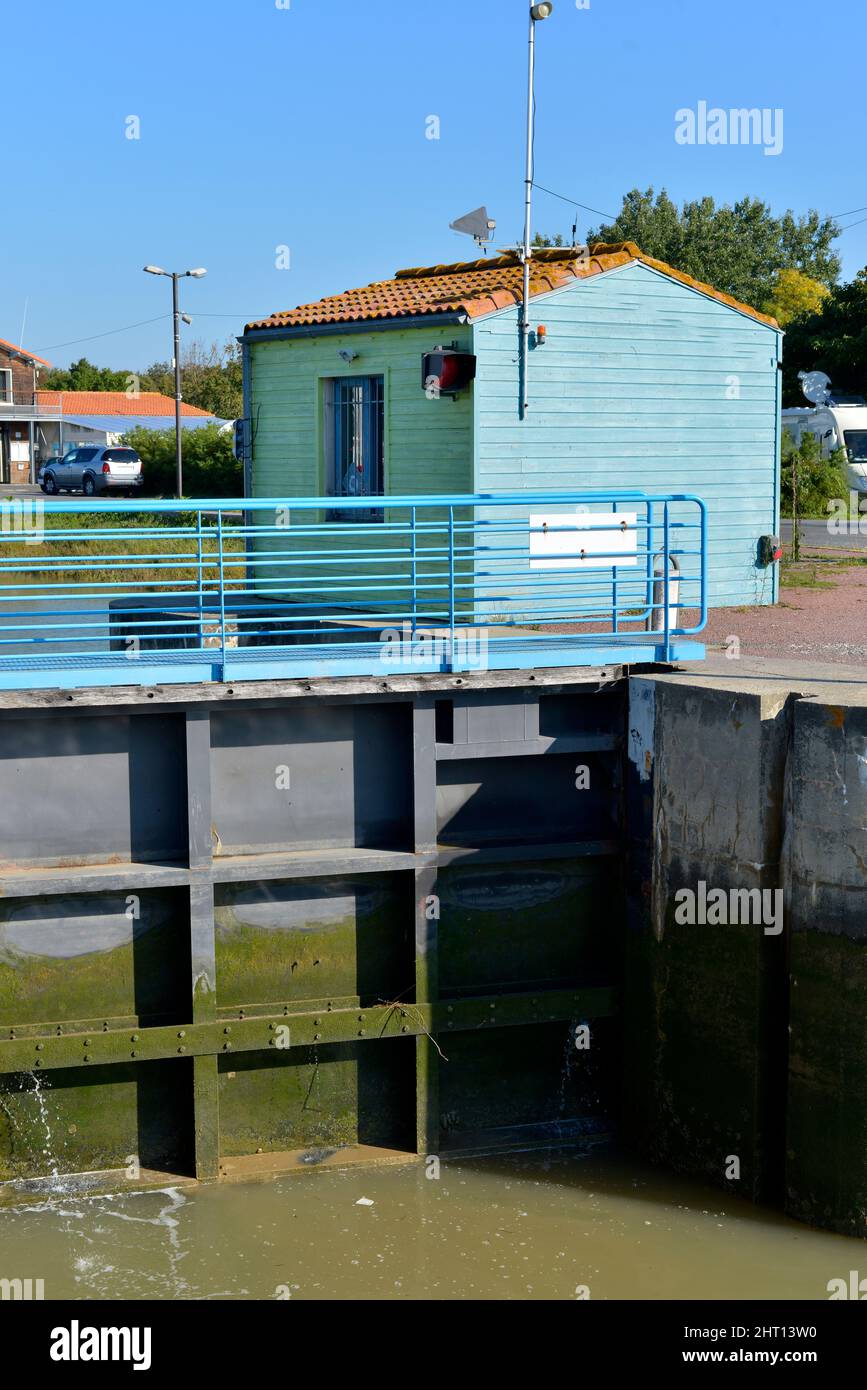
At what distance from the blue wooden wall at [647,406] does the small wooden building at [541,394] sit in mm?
17

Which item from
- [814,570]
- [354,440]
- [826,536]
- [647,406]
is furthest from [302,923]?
[826,536]

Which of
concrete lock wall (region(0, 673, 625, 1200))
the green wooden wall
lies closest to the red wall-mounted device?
the green wooden wall

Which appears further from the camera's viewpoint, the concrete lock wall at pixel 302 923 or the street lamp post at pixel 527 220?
the street lamp post at pixel 527 220

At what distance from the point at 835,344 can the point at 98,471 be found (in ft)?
80.3

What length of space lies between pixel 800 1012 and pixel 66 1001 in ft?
14.0

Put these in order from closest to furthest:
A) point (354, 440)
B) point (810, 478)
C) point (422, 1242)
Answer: point (422, 1242) < point (354, 440) < point (810, 478)

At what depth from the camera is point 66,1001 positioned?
9.20 m

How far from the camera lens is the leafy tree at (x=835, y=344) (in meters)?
42.8

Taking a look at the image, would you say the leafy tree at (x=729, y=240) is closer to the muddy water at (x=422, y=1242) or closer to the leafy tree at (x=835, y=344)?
the leafy tree at (x=835, y=344)

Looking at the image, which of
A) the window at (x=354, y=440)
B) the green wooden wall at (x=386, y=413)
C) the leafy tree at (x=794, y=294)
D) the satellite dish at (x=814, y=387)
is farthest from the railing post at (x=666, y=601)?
the leafy tree at (x=794, y=294)

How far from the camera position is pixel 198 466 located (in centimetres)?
4931

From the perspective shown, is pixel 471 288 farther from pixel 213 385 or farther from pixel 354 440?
pixel 213 385
